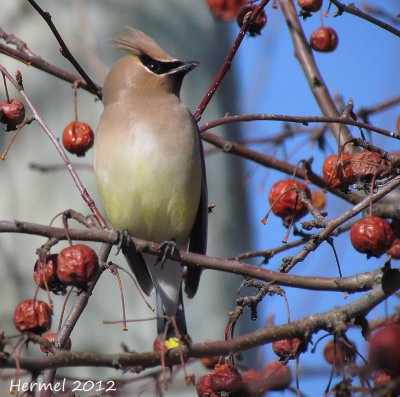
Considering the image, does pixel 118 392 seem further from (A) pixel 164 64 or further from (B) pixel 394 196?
(A) pixel 164 64

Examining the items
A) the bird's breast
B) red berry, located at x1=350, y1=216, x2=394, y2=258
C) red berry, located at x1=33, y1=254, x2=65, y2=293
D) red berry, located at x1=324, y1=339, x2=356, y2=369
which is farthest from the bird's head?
red berry, located at x1=324, y1=339, x2=356, y2=369

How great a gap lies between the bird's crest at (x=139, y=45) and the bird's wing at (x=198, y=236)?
0.43m

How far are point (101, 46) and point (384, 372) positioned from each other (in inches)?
111

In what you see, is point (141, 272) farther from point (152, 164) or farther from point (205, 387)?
point (205, 387)

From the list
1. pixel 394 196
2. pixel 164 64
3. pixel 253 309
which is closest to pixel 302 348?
pixel 253 309

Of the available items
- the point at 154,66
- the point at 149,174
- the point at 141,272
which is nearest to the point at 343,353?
the point at 149,174

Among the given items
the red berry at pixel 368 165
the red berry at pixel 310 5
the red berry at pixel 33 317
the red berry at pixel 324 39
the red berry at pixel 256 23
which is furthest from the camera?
the red berry at pixel 324 39

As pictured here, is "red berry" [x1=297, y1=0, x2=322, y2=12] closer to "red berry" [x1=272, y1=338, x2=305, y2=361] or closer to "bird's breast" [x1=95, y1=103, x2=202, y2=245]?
"bird's breast" [x1=95, y1=103, x2=202, y2=245]

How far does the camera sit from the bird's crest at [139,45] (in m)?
3.55

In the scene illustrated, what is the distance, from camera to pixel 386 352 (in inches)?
75.2

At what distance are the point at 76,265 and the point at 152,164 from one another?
971mm

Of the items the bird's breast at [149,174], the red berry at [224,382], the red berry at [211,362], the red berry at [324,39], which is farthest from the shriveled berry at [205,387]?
the red berry at [324,39]

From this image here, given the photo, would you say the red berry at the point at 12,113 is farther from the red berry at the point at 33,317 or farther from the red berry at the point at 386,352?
the red berry at the point at 386,352

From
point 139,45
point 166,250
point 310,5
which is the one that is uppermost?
point 139,45
